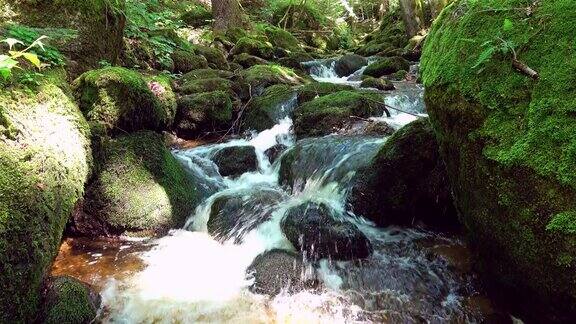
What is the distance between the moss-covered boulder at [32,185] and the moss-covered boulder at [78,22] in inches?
73.8

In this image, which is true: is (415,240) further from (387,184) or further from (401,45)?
(401,45)

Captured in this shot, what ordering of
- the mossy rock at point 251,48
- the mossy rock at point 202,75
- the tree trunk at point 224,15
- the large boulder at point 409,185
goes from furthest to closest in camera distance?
the tree trunk at point 224,15 < the mossy rock at point 251,48 < the mossy rock at point 202,75 < the large boulder at point 409,185

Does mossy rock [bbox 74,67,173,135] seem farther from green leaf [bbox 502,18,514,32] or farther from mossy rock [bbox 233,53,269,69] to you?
mossy rock [bbox 233,53,269,69]

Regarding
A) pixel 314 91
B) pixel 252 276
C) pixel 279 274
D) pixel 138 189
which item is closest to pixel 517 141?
pixel 279 274

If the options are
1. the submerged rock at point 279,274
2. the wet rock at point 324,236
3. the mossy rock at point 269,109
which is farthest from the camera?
the mossy rock at point 269,109

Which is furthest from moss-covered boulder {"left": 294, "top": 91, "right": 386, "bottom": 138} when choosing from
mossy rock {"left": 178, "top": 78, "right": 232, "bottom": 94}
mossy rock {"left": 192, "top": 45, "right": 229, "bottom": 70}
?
mossy rock {"left": 192, "top": 45, "right": 229, "bottom": 70}

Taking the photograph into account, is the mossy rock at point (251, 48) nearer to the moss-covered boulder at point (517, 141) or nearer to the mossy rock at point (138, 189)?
the mossy rock at point (138, 189)

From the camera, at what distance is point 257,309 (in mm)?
3473

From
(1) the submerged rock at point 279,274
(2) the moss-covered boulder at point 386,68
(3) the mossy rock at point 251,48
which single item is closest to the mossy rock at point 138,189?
(1) the submerged rock at point 279,274

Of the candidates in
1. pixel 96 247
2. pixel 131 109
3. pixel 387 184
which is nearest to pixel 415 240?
pixel 387 184

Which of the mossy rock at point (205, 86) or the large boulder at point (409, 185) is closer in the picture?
the large boulder at point (409, 185)

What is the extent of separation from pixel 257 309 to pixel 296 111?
5.12 metres

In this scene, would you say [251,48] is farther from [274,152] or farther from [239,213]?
[239,213]

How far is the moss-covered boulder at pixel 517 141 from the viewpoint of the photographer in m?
2.37
